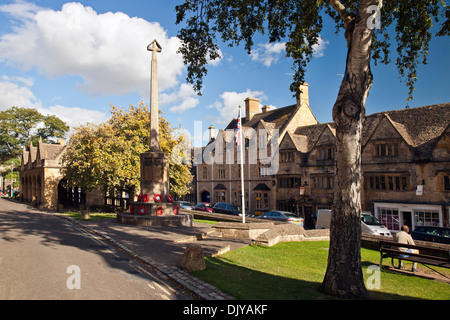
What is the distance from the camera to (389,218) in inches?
1143

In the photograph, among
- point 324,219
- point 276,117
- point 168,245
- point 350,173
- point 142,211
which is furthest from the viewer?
point 276,117

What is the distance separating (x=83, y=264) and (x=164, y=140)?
21.5 m

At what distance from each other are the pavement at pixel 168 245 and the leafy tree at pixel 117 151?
927 cm

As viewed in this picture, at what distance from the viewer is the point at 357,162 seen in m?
7.78

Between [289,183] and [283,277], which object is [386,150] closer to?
[289,183]

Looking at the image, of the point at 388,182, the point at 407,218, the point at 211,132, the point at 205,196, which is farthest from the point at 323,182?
the point at 211,132

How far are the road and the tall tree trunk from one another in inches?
142

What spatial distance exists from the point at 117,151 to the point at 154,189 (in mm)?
9780

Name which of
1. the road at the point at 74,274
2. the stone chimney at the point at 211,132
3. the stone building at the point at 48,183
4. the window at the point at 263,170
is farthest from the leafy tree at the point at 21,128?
the road at the point at 74,274

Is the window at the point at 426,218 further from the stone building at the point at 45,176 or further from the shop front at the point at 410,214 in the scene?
the stone building at the point at 45,176

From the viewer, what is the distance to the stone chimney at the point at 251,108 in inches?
2115

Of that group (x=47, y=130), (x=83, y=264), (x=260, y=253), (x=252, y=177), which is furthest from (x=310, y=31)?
(x=47, y=130)
